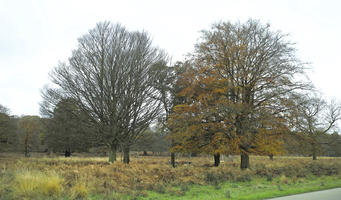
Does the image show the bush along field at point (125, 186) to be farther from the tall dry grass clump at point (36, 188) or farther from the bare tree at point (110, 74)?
the bare tree at point (110, 74)

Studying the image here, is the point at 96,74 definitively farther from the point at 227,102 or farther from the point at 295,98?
the point at 295,98

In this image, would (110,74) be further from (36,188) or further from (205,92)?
(36,188)

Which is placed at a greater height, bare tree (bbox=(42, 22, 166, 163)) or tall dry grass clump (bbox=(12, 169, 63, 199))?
bare tree (bbox=(42, 22, 166, 163))

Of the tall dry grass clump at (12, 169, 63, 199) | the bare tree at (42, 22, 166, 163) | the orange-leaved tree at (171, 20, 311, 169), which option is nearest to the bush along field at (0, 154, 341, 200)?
the tall dry grass clump at (12, 169, 63, 199)

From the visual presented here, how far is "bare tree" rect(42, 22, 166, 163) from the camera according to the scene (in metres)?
19.5

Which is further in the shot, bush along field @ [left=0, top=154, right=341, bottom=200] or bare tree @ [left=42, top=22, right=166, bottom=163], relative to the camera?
bare tree @ [left=42, top=22, right=166, bottom=163]

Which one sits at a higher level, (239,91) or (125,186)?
(239,91)

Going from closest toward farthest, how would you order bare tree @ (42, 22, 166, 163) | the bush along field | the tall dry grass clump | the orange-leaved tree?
the tall dry grass clump → the bush along field → the orange-leaved tree → bare tree @ (42, 22, 166, 163)

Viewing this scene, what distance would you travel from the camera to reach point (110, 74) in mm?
19359

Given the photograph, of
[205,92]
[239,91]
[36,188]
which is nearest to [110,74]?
[205,92]

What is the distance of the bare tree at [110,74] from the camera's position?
19.5m

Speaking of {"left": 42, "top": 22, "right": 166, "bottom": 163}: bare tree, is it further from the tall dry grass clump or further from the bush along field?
the tall dry grass clump

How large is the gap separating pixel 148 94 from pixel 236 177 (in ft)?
32.6

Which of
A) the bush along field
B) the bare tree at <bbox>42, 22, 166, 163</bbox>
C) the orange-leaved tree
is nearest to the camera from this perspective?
the bush along field
